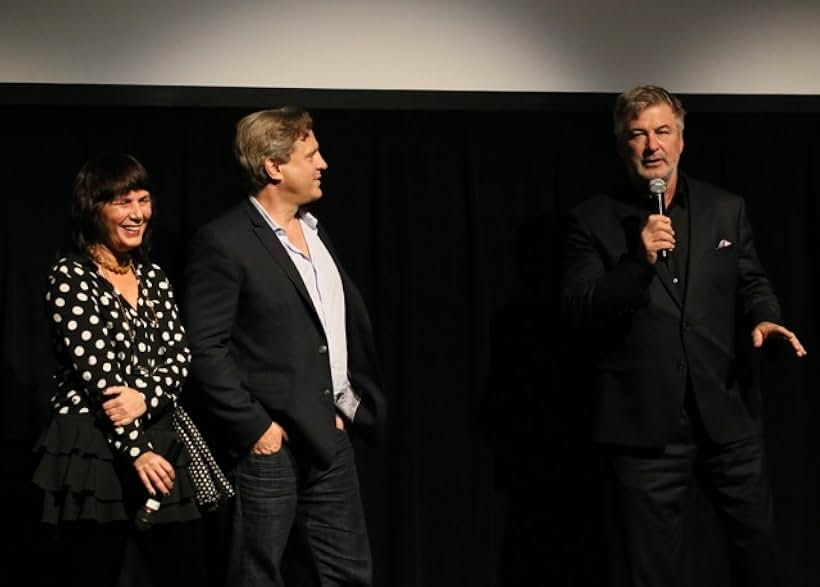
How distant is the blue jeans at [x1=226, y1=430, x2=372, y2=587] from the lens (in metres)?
2.67

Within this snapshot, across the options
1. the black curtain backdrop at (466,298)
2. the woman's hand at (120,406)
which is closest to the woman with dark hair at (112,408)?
the woman's hand at (120,406)

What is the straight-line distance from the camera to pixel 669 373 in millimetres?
2801

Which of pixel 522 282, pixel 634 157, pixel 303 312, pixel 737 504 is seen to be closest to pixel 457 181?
pixel 522 282

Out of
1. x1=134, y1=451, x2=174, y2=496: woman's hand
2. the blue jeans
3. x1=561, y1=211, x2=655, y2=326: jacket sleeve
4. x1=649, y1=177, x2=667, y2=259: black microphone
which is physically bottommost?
the blue jeans

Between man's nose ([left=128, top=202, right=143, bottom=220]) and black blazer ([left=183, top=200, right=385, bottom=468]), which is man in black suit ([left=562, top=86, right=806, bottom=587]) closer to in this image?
black blazer ([left=183, top=200, right=385, bottom=468])

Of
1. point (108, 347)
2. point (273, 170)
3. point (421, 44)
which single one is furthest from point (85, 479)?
point (421, 44)

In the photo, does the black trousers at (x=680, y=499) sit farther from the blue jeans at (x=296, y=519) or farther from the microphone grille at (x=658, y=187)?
the blue jeans at (x=296, y=519)

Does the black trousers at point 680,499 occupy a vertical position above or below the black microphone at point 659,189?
below

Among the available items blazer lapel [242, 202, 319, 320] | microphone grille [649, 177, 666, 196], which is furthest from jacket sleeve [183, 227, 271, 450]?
microphone grille [649, 177, 666, 196]

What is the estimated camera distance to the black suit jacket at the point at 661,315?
2.79 meters

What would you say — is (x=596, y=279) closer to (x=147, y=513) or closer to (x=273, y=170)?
(x=273, y=170)

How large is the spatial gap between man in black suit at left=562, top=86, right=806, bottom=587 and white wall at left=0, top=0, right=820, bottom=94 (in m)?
0.74

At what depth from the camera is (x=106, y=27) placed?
133 inches

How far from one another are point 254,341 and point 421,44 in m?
1.32
